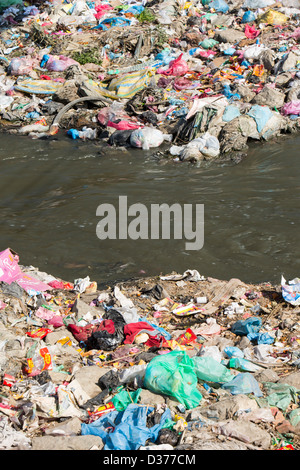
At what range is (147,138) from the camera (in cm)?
901

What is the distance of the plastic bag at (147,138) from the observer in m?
9.02

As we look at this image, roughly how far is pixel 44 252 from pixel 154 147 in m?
3.62

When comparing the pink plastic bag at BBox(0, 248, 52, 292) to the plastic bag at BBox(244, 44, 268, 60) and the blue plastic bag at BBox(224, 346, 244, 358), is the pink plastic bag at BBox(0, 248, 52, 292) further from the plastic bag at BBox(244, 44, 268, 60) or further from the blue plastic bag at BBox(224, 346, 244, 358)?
the plastic bag at BBox(244, 44, 268, 60)

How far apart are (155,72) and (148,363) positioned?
8.95 meters

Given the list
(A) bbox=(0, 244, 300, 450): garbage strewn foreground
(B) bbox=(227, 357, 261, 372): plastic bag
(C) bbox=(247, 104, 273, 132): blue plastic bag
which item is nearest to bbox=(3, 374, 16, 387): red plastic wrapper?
(A) bbox=(0, 244, 300, 450): garbage strewn foreground

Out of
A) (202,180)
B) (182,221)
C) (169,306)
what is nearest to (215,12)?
(202,180)

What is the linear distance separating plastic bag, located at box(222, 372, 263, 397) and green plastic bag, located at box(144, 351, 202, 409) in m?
0.24

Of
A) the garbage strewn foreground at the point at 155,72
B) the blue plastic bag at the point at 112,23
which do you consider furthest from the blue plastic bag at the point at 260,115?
the blue plastic bag at the point at 112,23

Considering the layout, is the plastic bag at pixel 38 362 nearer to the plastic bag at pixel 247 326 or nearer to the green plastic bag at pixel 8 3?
the plastic bag at pixel 247 326

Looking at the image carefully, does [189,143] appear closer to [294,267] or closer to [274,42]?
[294,267]

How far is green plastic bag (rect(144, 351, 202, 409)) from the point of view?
3213 mm

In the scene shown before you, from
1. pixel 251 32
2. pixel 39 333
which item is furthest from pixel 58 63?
pixel 39 333

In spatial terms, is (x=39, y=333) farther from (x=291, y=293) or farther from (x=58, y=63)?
(x=58, y=63)
